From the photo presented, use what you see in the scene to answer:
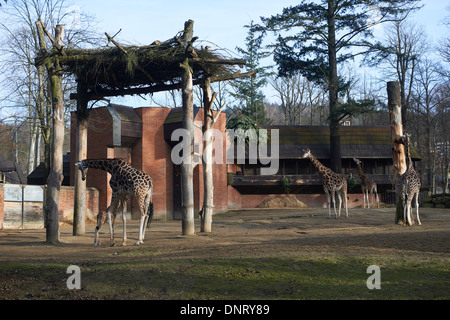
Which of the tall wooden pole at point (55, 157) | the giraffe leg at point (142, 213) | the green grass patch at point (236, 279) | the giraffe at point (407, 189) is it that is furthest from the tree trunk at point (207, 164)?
the giraffe at point (407, 189)

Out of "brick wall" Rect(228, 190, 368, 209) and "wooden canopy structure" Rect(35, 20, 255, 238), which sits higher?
"wooden canopy structure" Rect(35, 20, 255, 238)

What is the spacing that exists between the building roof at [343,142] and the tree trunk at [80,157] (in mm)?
20363

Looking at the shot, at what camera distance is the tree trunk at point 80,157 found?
1589cm

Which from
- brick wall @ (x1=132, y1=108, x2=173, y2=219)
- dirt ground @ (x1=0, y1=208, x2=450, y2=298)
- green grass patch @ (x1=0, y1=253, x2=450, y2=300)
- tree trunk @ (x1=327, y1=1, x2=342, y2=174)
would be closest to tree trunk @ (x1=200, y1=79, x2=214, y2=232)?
dirt ground @ (x1=0, y1=208, x2=450, y2=298)

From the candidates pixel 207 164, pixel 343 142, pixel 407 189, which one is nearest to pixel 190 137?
pixel 207 164

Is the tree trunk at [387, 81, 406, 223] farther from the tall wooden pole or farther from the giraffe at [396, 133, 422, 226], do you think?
the tall wooden pole

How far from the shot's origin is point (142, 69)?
14867 mm

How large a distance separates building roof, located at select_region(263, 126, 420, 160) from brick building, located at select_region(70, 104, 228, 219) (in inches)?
401

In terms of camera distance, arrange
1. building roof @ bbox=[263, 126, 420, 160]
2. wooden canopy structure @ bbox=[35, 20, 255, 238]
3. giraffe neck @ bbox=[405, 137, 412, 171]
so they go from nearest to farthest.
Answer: wooden canopy structure @ bbox=[35, 20, 255, 238], giraffe neck @ bbox=[405, 137, 412, 171], building roof @ bbox=[263, 126, 420, 160]

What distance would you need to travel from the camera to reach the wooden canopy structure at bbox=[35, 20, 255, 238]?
Result: 47.1 ft

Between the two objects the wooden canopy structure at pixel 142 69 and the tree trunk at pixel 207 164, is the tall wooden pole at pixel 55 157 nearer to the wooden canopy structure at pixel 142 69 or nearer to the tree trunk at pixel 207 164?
the wooden canopy structure at pixel 142 69

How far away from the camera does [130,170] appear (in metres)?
13.7

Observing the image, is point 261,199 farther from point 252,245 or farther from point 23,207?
point 252,245

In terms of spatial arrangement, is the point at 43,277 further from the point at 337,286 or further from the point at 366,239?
the point at 366,239
